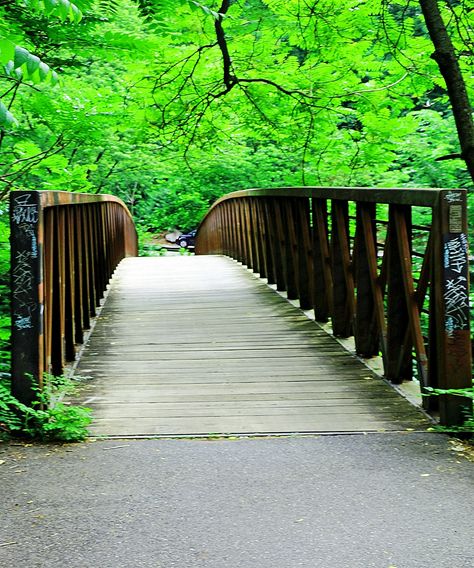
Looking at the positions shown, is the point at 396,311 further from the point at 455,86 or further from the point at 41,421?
the point at 41,421

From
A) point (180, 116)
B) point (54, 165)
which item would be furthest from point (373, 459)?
point (180, 116)

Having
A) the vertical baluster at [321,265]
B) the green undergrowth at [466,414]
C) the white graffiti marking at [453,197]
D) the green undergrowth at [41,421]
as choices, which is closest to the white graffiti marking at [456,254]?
the white graffiti marking at [453,197]

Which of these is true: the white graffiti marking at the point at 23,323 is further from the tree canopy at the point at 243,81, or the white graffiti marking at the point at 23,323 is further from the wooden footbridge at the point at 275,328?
the tree canopy at the point at 243,81

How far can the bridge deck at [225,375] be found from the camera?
4238 millimetres

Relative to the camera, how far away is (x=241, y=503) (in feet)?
9.94

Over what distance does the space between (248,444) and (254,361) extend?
1.94 metres

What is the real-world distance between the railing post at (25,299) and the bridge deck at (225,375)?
0.46 meters

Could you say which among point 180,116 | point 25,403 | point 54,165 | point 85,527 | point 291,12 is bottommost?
point 85,527

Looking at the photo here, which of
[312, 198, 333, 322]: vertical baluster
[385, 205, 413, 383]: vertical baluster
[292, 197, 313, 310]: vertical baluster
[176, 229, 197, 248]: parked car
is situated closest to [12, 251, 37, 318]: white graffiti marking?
[385, 205, 413, 383]: vertical baluster

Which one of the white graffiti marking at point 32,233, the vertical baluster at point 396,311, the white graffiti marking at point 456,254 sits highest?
the white graffiti marking at point 32,233

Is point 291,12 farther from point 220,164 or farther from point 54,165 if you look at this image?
point 220,164

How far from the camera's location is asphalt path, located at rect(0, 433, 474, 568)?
2578mm

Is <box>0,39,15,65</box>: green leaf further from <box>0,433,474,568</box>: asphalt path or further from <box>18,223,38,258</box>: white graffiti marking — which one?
<box>18,223,38,258</box>: white graffiti marking

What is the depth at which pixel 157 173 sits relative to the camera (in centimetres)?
2375
